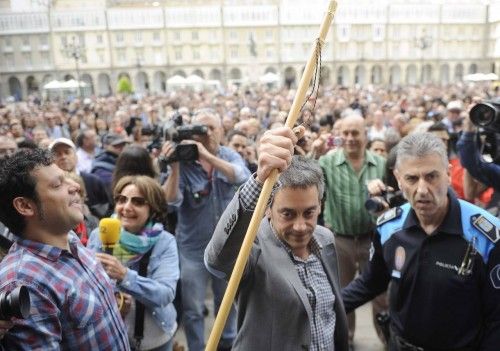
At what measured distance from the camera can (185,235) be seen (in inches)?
137

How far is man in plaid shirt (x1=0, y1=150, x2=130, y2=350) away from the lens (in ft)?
5.20

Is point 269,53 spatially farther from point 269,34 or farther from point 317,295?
point 317,295

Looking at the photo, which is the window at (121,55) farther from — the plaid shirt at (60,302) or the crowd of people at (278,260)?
the plaid shirt at (60,302)

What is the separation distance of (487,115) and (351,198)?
1.63 m

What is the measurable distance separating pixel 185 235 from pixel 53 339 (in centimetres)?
191

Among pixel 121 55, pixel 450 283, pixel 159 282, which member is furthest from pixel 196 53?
pixel 450 283

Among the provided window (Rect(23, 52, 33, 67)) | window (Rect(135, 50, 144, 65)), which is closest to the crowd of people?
window (Rect(135, 50, 144, 65))

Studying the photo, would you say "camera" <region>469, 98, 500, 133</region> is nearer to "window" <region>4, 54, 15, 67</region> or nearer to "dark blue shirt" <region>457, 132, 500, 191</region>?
"dark blue shirt" <region>457, 132, 500, 191</region>

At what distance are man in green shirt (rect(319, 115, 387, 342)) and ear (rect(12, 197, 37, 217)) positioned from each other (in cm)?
253

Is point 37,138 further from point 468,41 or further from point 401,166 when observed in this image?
point 468,41

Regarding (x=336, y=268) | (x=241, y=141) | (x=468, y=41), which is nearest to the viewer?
(x=336, y=268)

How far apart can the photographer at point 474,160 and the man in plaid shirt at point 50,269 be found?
6.65 feet

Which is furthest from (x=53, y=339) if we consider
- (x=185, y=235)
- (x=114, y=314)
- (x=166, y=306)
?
(x=185, y=235)

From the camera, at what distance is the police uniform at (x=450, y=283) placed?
6.26 ft
